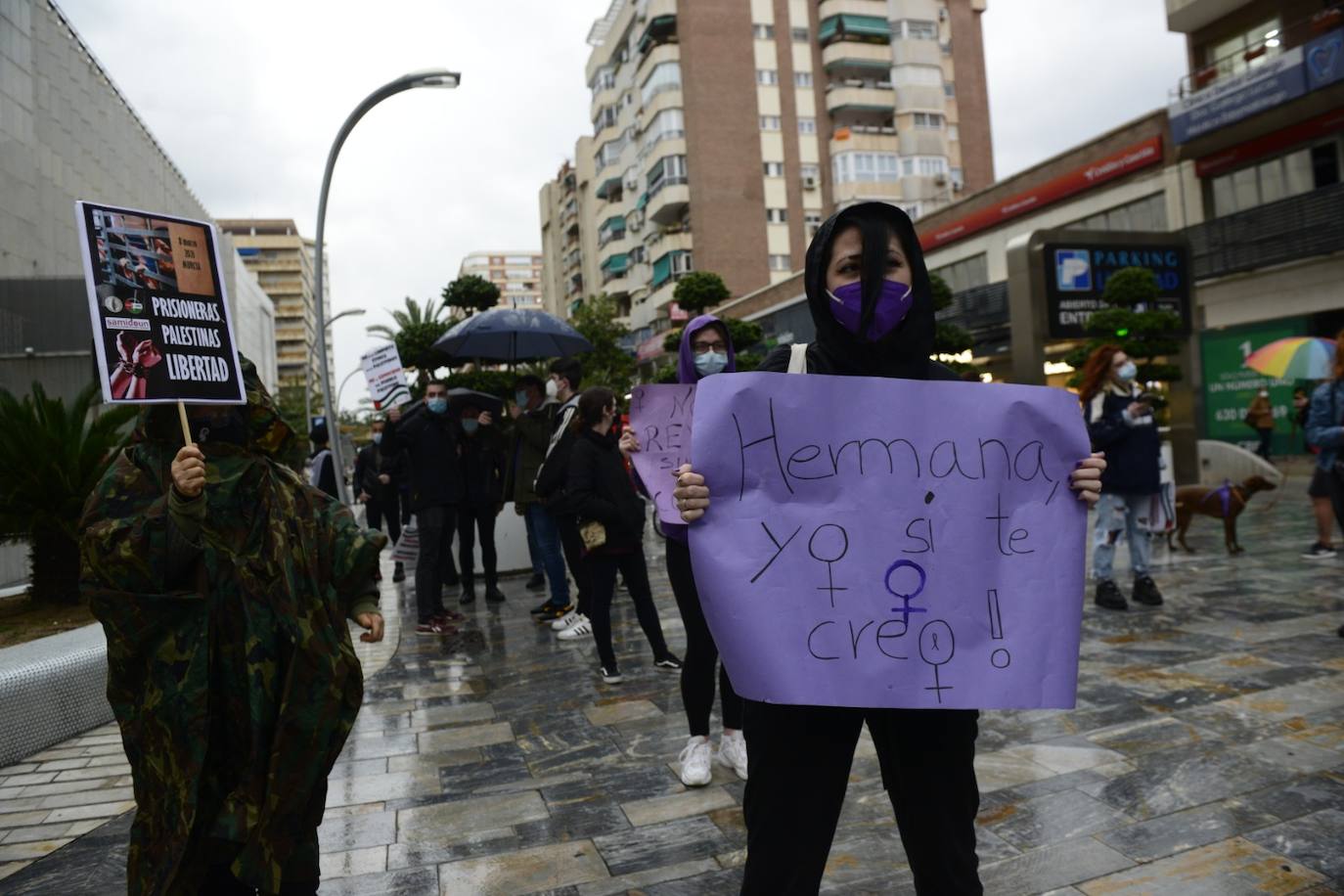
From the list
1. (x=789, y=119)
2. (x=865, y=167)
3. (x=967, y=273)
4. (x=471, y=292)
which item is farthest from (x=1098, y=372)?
(x=789, y=119)

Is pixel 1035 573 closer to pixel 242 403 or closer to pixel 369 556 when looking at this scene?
pixel 369 556

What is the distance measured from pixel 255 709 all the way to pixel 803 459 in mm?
1547

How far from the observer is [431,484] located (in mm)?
8164

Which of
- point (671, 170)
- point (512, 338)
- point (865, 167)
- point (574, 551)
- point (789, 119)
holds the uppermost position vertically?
point (789, 119)

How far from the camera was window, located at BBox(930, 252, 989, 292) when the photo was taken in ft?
112

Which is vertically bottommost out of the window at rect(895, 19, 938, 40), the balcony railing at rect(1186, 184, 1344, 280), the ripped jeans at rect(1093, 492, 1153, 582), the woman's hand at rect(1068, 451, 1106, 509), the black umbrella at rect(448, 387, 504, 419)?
the ripped jeans at rect(1093, 492, 1153, 582)

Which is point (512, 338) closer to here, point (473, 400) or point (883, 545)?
point (473, 400)

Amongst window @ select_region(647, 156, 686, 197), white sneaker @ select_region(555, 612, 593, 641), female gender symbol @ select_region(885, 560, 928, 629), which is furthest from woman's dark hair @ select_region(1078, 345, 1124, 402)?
window @ select_region(647, 156, 686, 197)

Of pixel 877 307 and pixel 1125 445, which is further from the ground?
pixel 877 307

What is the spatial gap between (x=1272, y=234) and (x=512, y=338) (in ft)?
68.4

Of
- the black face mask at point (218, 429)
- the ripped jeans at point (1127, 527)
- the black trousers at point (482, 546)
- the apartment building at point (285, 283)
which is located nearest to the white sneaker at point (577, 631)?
the black trousers at point (482, 546)

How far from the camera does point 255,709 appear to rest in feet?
7.91

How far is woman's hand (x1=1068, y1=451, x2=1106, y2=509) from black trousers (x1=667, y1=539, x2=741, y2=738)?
198cm

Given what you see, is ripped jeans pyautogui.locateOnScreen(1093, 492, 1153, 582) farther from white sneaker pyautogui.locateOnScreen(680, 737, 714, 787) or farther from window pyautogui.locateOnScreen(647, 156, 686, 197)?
window pyautogui.locateOnScreen(647, 156, 686, 197)
